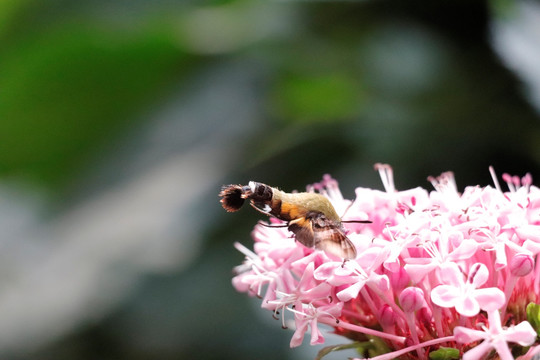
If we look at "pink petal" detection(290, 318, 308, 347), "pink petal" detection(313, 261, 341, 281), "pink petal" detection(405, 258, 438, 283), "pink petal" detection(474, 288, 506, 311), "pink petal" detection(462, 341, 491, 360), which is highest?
"pink petal" detection(313, 261, 341, 281)

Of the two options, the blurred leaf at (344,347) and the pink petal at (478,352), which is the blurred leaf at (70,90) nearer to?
the blurred leaf at (344,347)

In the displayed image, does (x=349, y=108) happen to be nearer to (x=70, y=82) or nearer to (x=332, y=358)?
(x=332, y=358)

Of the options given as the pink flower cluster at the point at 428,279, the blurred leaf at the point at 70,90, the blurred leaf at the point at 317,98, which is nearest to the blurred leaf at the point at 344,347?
the pink flower cluster at the point at 428,279

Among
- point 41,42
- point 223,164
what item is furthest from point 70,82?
point 223,164

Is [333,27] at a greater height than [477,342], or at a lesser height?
greater

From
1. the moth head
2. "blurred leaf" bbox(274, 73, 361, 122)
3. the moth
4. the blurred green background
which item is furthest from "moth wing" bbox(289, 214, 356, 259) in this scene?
"blurred leaf" bbox(274, 73, 361, 122)

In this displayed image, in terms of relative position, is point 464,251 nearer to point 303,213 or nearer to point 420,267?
point 420,267

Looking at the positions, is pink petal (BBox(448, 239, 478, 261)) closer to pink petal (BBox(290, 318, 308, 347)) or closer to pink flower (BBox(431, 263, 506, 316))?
pink flower (BBox(431, 263, 506, 316))
